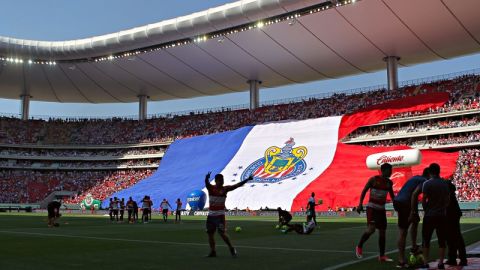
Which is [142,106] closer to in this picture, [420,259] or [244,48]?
[244,48]

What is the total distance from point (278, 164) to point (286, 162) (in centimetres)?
93

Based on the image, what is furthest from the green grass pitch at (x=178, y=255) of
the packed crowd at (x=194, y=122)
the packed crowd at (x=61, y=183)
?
the packed crowd at (x=61, y=183)

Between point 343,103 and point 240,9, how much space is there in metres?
20.1

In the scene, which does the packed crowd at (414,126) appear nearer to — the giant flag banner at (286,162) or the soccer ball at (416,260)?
the giant flag banner at (286,162)

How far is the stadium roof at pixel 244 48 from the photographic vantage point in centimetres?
4953

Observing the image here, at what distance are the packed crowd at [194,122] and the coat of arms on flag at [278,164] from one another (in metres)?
10.4

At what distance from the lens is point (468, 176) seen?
1672 inches

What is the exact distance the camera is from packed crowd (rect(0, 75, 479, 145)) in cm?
5688

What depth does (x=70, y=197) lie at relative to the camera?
70.0m

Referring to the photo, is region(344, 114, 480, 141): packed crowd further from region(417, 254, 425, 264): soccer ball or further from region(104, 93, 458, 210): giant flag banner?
region(417, 254, 425, 264): soccer ball

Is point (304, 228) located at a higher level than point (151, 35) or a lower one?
lower

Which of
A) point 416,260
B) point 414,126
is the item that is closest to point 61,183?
point 414,126

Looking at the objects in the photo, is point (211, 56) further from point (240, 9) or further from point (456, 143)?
point (456, 143)

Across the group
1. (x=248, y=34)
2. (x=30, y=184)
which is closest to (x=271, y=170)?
(x=248, y=34)
